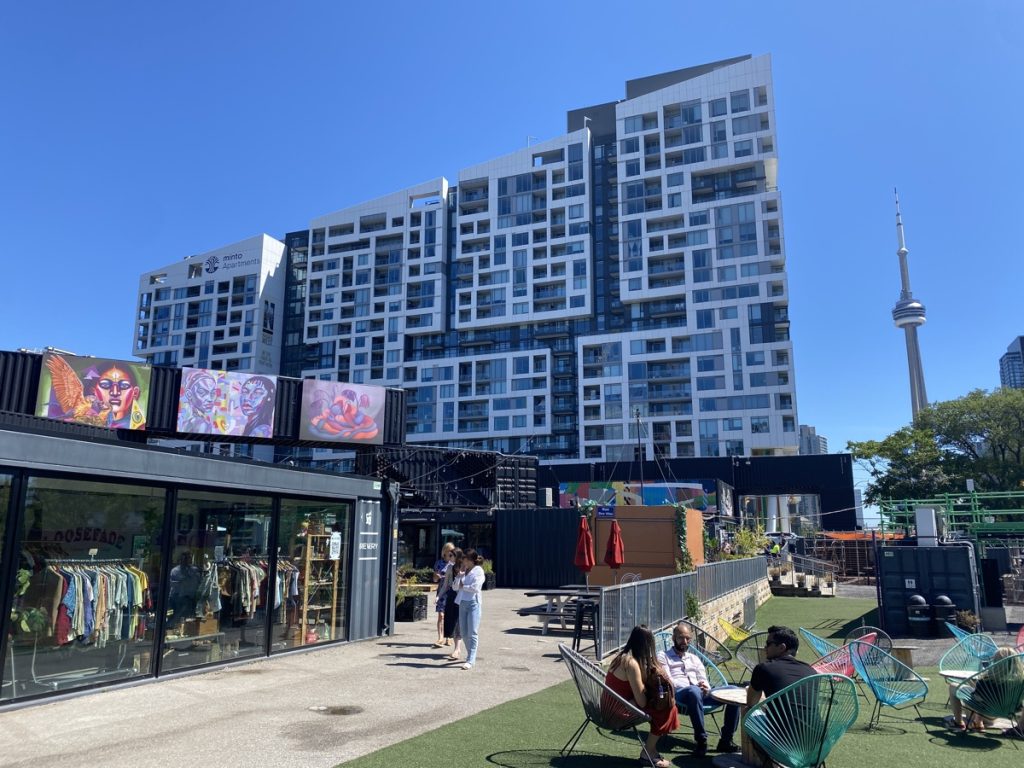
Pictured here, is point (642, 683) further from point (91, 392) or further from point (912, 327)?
point (912, 327)

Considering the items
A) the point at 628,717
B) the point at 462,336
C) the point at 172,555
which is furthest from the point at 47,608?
the point at 462,336

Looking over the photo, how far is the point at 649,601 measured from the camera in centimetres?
1216

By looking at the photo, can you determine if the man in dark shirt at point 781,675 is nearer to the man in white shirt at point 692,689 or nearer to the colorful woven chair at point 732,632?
the man in white shirt at point 692,689

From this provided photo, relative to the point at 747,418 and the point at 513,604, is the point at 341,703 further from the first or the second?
the point at 747,418

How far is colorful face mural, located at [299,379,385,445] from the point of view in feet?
69.8

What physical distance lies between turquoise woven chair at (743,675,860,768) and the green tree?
54050 mm

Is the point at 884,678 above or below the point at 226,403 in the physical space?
below

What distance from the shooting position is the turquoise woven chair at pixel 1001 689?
721cm

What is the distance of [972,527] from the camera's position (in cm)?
2316

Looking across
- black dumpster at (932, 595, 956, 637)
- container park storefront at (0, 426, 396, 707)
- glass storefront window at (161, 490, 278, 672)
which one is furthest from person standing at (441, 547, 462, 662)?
black dumpster at (932, 595, 956, 637)

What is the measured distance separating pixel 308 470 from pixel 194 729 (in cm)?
572

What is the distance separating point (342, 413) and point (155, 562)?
11820 millimetres

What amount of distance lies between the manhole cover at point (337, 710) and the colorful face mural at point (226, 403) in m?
14.2

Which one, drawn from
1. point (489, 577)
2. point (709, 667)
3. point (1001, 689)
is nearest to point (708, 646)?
point (709, 667)
